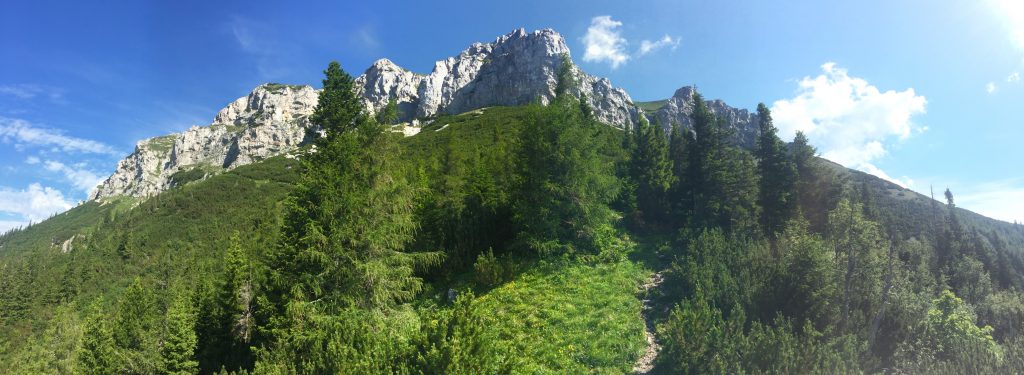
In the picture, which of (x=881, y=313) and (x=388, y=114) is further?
(x=388, y=114)

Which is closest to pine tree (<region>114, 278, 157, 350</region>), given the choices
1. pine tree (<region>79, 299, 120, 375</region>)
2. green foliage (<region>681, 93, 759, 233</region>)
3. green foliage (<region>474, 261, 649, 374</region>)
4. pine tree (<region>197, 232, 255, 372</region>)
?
pine tree (<region>79, 299, 120, 375</region>)

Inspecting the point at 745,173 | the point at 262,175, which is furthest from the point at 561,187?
the point at 262,175

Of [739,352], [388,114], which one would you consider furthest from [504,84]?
[739,352]

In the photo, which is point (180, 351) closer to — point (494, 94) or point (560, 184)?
point (560, 184)

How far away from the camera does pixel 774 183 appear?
31938 mm

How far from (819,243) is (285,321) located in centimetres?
2144

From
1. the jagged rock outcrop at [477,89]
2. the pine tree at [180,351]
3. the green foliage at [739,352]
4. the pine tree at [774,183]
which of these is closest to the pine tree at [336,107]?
the green foliage at [739,352]

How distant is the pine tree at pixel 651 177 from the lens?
33.9 metres

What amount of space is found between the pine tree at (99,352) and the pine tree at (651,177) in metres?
40.6

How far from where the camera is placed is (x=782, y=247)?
20453 mm

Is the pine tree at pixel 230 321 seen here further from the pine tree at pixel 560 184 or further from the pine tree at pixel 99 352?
the pine tree at pixel 560 184

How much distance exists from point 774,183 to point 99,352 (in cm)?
5201

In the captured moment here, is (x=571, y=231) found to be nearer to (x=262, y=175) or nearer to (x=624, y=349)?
(x=624, y=349)

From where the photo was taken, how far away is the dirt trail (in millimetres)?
13711
